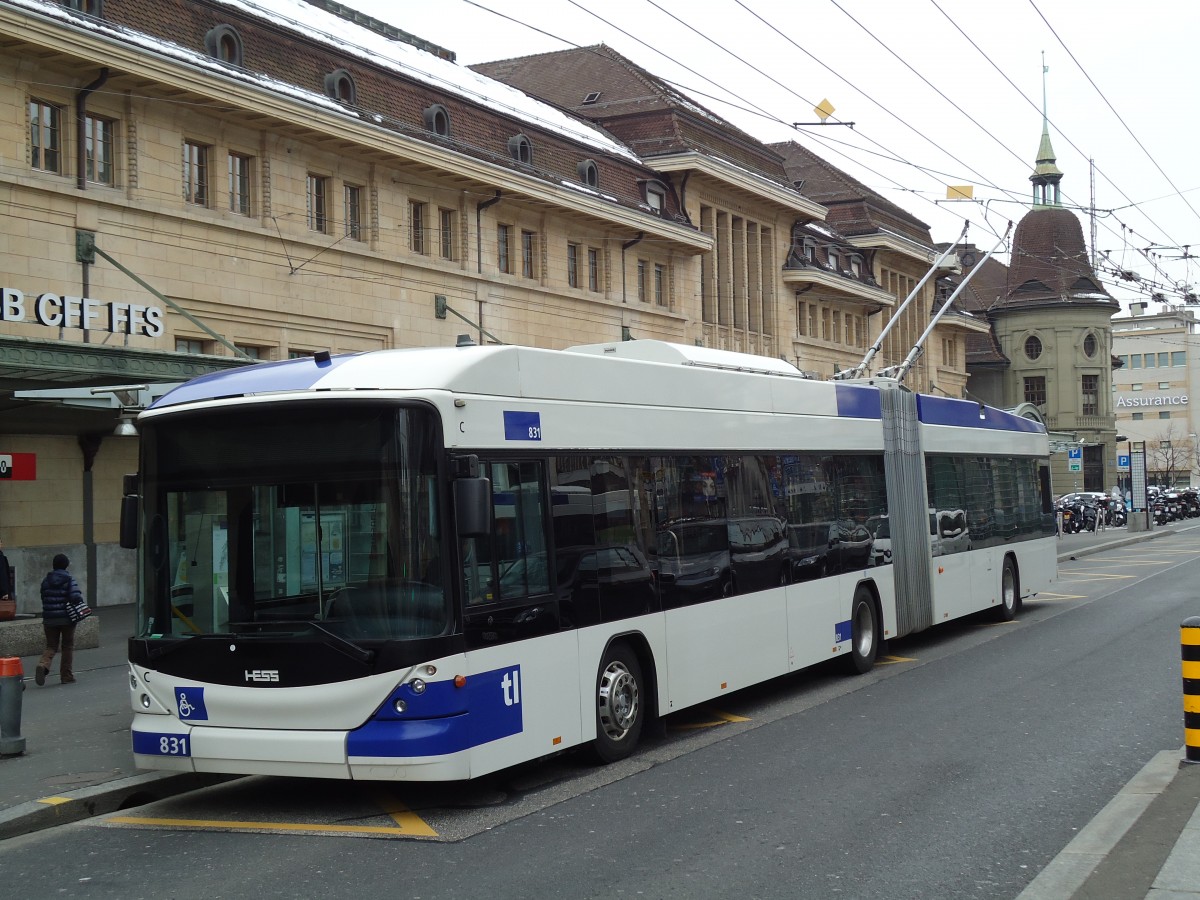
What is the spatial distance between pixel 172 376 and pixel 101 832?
12.4 meters

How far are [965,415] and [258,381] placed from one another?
11.8 metres

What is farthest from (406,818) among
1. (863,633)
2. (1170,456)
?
(1170,456)

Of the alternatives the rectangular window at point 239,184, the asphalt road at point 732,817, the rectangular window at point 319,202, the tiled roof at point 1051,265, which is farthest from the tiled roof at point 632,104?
the tiled roof at point 1051,265

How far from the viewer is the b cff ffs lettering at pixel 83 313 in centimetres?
2250

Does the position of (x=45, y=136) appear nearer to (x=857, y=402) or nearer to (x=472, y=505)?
(x=857, y=402)

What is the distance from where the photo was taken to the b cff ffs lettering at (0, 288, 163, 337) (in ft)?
73.8

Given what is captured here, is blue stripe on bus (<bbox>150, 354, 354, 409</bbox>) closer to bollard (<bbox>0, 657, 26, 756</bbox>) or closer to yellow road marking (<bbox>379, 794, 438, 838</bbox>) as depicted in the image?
yellow road marking (<bbox>379, 794, 438, 838</bbox>)

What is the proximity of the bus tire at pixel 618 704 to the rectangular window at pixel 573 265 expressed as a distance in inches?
1072

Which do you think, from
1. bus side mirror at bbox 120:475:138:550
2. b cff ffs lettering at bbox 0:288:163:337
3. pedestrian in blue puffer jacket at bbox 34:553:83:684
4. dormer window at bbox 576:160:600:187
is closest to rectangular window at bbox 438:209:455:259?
dormer window at bbox 576:160:600:187

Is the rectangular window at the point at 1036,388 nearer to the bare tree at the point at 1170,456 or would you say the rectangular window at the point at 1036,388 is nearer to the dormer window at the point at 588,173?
the bare tree at the point at 1170,456

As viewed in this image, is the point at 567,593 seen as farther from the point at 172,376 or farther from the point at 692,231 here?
the point at 692,231

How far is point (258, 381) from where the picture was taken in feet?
29.1

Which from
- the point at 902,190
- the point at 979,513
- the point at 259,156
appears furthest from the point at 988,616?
the point at 259,156

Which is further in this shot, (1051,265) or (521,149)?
(1051,265)
